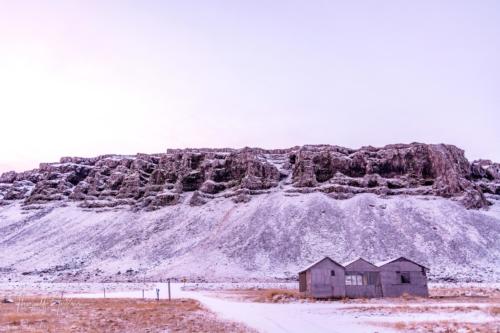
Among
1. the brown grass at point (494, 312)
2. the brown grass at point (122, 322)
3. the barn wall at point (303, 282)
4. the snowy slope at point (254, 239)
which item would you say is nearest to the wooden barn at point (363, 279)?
the barn wall at point (303, 282)

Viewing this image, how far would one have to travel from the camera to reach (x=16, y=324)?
22.3 metres

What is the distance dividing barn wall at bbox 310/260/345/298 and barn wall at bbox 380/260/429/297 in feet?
14.1

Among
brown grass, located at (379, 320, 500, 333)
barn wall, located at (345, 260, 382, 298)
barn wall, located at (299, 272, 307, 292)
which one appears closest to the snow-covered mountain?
barn wall, located at (299, 272, 307, 292)

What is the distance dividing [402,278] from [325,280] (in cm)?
794

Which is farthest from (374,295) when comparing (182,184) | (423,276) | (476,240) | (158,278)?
(182,184)

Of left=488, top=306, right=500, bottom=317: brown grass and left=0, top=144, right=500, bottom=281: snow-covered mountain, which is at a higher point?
left=0, top=144, right=500, bottom=281: snow-covered mountain

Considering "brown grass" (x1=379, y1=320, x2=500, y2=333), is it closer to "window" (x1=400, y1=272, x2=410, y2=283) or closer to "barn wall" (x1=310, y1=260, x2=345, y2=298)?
"barn wall" (x1=310, y1=260, x2=345, y2=298)

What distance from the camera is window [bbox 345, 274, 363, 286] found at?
43312 mm

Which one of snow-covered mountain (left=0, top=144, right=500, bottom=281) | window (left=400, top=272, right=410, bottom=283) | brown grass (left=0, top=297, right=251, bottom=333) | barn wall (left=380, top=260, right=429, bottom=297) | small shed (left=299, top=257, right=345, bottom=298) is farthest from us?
snow-covered mountain (left=0, top=144, right=500, bottom=281)

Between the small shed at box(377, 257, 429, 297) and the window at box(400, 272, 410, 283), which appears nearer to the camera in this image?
the small shed at box(377, 257, 429, 297)

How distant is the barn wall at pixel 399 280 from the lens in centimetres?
4316

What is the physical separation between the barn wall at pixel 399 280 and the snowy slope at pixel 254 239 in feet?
95.1

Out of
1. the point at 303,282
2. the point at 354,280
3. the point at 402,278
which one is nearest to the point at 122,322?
the point at 303,282

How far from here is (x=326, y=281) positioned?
42.8m
